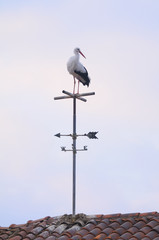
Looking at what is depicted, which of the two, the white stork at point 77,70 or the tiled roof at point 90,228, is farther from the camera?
the white stork at point 77,70

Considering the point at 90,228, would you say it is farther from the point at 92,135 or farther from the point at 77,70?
the point at 77,70

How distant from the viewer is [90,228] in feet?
28.3

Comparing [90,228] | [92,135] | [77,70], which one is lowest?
[90,228]

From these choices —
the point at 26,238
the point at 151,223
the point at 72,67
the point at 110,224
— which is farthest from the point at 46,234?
the point at 72,67

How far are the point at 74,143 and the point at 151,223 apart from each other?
6.20ft

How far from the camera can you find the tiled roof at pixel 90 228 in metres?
8.13

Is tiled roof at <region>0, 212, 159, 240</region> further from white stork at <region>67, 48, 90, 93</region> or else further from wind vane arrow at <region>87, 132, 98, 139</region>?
white stork at <region>67, 48, 90, 93</region>

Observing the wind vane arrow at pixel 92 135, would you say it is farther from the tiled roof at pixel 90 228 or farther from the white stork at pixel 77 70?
the white stork at pixel 77 70

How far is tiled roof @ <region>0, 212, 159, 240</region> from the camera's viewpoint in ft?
26.7

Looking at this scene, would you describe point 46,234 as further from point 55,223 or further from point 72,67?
point 72,67

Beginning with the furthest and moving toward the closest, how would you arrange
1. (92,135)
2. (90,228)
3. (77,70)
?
1. (77,70)
2. (92,135)
3. (90,228)

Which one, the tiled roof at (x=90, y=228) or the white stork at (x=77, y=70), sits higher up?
the white stork at (x=77, y=70)

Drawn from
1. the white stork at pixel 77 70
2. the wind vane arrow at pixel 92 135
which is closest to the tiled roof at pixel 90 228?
the wind vane arrow at pixel 92 135

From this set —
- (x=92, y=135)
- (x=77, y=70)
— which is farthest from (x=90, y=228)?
(x=77, y=70)
